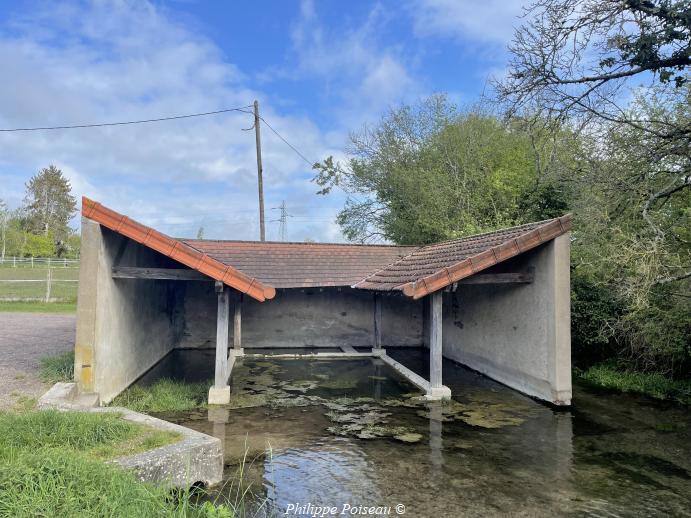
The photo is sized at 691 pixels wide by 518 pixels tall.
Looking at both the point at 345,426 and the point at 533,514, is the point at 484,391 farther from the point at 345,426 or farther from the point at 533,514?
the point at 533,514

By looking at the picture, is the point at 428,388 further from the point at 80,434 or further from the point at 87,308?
the point at 80,434

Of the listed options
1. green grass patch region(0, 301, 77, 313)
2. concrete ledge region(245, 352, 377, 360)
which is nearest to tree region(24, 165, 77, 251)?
green grass patch region(0, 301, 77, 313)

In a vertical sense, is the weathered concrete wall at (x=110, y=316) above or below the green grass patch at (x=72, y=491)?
above

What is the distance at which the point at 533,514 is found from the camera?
4387 millimetres

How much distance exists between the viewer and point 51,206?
2009 inches

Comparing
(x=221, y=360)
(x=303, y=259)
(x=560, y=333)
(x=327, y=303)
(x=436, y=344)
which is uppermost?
(x=303, y=259)

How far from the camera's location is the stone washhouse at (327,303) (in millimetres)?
7438

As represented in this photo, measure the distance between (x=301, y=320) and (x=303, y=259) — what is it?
1.98 meters

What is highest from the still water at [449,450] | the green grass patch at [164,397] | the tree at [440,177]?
the tree at [440,177]

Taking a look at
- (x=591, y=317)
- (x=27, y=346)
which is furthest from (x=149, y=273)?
(x=591, y=317)

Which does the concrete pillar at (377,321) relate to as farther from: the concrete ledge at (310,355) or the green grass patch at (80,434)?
the green grass patch at (80,434)

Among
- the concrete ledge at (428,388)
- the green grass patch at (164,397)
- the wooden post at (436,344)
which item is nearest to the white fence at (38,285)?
the green grass patch at (164,397)

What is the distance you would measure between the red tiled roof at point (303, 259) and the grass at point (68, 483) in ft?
24.0

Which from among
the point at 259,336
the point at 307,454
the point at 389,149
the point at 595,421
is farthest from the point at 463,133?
the point at 307,454
